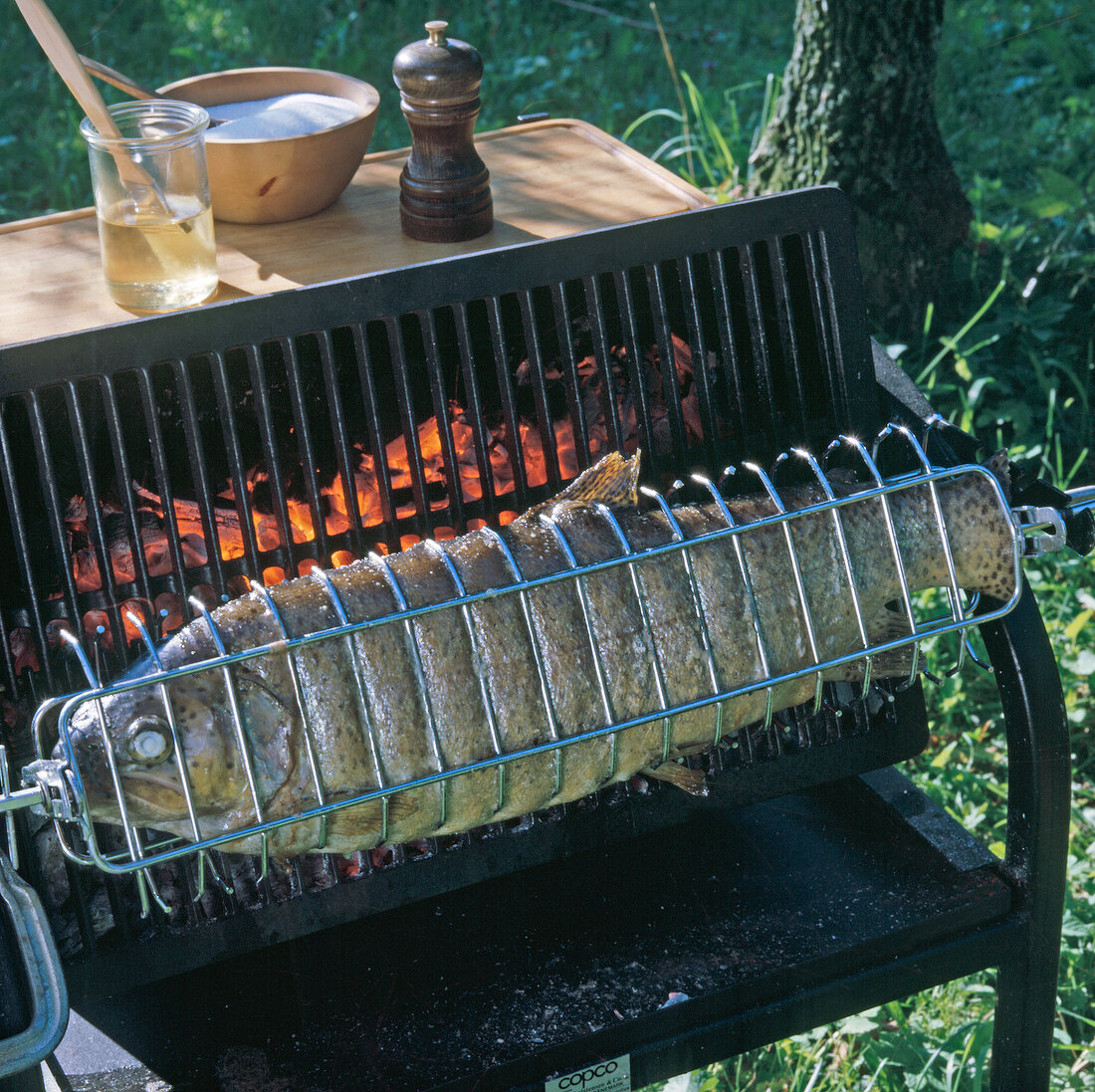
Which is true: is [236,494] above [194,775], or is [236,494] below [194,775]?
above

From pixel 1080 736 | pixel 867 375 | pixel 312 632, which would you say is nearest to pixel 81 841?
pixel 312 632

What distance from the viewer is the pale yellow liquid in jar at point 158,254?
188 cm

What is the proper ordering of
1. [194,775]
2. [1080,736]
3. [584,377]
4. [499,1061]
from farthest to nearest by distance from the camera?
[1080,736]
[584,377]
[499,1061]
[194,775]

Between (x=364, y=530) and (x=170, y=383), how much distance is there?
14.3 inches

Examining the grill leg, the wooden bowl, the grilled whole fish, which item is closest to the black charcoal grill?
the grill leg

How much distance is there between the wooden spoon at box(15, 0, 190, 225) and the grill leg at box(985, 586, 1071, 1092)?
138cm

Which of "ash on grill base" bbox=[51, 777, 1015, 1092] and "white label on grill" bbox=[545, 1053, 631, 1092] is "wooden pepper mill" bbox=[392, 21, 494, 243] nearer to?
"ash on grill base" bbox=[51, 777, 1015, 1092]

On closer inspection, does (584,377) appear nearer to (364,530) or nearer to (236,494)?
(364,530)

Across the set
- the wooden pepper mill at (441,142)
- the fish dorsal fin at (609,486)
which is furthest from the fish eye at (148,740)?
the wooden pepper mill at (441,142)

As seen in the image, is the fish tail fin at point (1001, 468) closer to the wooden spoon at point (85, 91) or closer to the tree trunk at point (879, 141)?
the wooden spoon at point (85, 91)

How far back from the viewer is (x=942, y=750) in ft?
10.5

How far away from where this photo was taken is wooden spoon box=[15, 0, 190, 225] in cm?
168

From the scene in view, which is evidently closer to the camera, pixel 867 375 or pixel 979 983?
pixel 867 375

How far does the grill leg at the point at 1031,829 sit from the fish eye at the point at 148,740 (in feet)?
3.77
